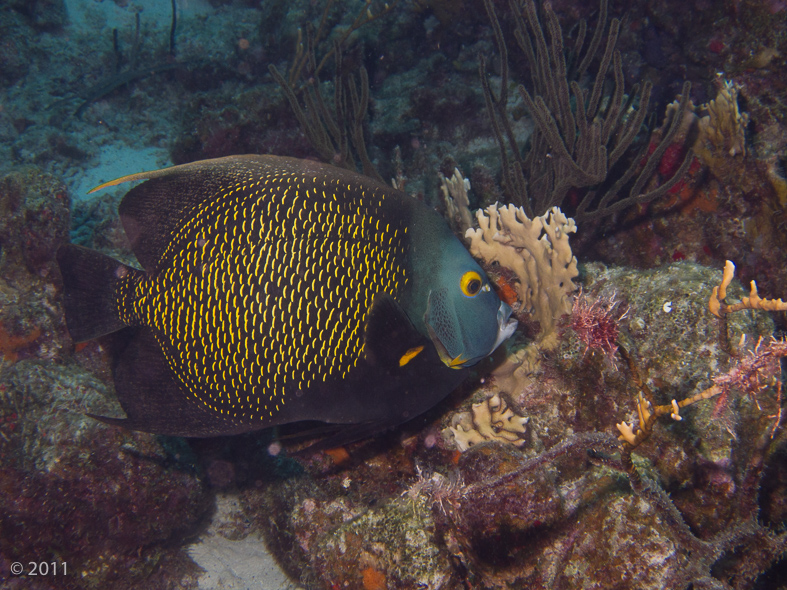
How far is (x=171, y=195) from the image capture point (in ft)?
6.94

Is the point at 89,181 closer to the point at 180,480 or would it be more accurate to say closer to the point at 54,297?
the point at 54,297

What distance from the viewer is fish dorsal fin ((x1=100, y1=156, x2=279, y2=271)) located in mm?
2037

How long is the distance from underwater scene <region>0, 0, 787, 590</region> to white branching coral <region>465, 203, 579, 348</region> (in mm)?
22

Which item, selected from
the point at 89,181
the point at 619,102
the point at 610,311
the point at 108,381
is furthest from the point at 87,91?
the point at 610,311

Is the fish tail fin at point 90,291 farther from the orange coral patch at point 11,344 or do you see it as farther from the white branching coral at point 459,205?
the white branching coral at point 459,205

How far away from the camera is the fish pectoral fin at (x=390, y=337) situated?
1807mm

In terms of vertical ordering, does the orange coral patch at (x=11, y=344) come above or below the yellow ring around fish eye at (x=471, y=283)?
below

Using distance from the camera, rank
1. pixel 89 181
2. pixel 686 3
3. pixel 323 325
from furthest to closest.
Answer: pixel 89 181 → pixel 686 3 → pixel 323 325

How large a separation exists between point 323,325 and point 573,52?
489cm

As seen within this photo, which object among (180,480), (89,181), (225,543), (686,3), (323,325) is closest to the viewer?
(323,325)

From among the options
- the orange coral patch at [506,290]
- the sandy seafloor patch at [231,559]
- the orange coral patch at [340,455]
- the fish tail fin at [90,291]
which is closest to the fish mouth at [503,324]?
the orange coral patch at [506,290]

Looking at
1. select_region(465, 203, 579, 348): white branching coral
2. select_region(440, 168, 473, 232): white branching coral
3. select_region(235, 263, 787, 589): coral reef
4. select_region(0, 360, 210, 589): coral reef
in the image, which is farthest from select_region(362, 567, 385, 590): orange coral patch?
select_region(440, 168, 473, 232): white branching coral

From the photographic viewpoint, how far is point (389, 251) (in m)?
1.89

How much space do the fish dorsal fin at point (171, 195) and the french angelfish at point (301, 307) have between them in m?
0.02
